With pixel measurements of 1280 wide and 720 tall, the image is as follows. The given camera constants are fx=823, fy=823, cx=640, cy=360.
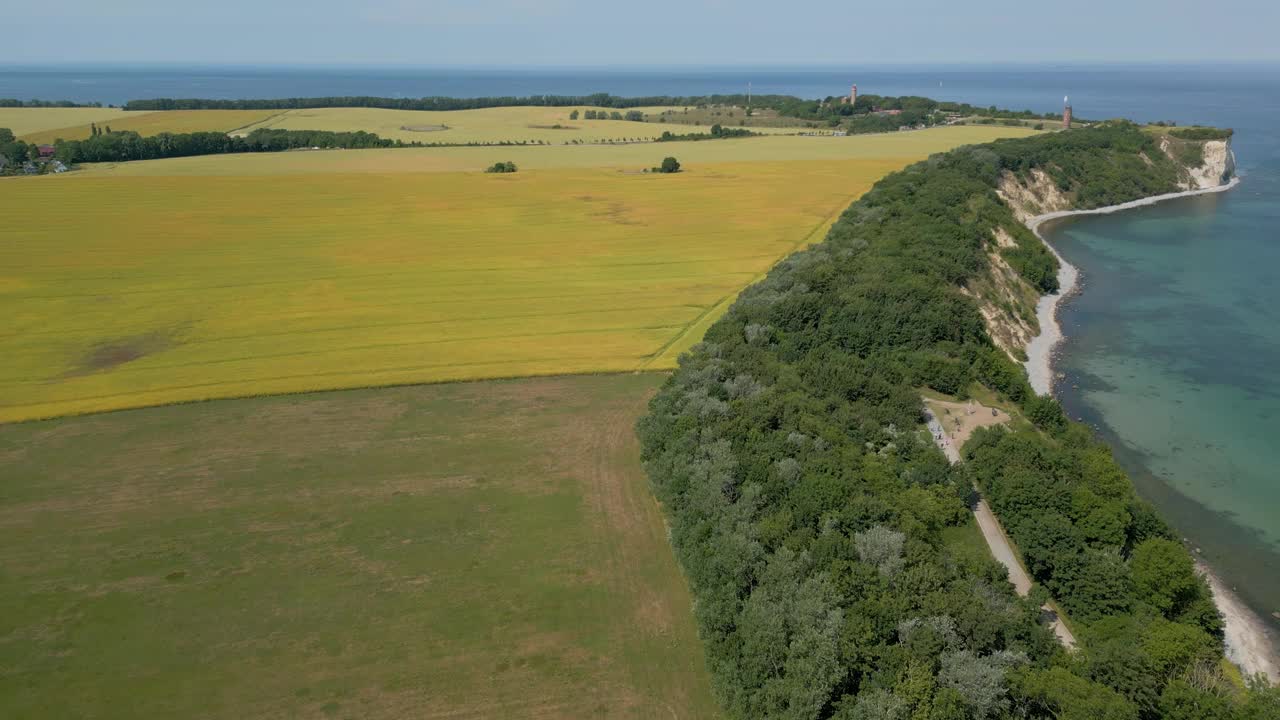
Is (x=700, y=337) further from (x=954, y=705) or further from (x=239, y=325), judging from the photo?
(x=954, y=705)

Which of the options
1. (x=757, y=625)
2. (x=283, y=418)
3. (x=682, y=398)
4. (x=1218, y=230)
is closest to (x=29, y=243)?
(x=283, y=418)

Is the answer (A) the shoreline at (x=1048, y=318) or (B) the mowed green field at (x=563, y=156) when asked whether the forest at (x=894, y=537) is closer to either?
(A) the shoreline at (x=1048, y=318)

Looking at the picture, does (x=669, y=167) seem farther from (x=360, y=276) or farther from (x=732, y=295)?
(x=360, y=276)

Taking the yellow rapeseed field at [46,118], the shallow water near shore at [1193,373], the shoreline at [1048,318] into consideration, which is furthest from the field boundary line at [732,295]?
the yellow rapeseed field at [46,118]

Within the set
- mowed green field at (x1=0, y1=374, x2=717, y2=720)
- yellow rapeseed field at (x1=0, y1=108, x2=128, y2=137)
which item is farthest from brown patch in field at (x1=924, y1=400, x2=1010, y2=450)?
yellow rapeseed field at (x1=0, y1=108, x2=128, y2=137)

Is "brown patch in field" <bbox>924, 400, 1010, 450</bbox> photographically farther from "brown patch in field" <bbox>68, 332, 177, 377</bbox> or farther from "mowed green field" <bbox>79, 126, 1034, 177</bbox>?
"mowed green field" <bbox>79, 126, 1034, 177</bbox>
